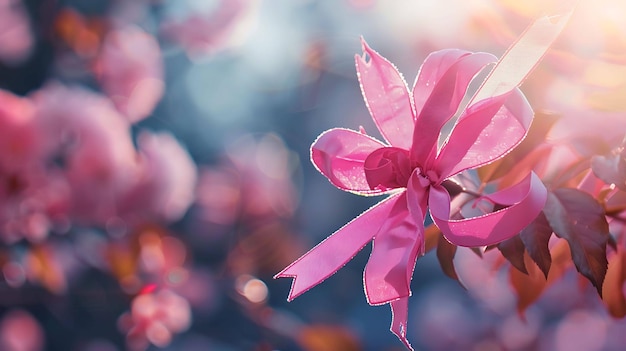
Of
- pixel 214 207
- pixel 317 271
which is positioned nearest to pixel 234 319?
pixel 214 207

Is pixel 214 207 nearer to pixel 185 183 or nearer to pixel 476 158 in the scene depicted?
pixel 185 183

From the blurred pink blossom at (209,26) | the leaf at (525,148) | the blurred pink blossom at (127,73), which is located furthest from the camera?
the blurred pink blossom at (209,26)

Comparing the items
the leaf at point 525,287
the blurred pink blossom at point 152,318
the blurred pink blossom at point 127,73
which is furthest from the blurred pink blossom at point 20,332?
the leaf at point 525,287

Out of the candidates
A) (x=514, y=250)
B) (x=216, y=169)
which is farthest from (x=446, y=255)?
(x=216, y=169)

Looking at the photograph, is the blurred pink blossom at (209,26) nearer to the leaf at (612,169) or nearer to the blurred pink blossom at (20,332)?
the blurred pink blossom at (20,332)

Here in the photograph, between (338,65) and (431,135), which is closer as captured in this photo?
(431,135)
